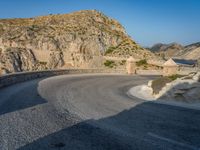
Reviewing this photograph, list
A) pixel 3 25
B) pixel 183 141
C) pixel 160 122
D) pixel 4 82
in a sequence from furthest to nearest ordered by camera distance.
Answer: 1. pixel 3 25
2. pixel 4 82
3. pixel 160 122
4. pixel 183 141

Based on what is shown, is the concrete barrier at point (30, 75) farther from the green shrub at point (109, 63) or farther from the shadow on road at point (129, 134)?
the green shrub at point (109, 63)

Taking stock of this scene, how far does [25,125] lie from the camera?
8.07 m

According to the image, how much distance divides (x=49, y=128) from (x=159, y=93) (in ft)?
31.5

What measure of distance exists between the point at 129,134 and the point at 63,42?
112 m

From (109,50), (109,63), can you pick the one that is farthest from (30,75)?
(109,50)

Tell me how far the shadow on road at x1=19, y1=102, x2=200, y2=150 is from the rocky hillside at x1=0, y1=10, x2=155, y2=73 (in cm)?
7193

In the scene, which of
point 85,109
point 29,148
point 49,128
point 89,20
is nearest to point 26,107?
point 85,109

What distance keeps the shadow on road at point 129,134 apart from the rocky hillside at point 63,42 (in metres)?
71.9

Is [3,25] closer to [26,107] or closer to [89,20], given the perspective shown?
[89,20]

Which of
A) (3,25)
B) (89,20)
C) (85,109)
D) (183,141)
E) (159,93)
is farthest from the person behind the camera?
(3,25)

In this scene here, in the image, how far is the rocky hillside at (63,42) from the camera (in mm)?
99688

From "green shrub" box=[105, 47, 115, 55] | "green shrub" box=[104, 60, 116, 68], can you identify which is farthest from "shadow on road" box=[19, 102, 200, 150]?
"green shrub" box=[105, 47, 115, 55]

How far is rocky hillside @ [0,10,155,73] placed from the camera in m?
99.7

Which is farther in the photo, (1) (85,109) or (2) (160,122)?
(1) (85,109)
